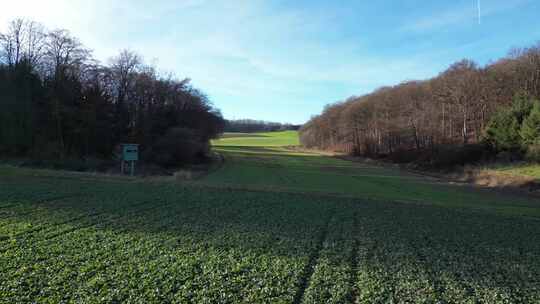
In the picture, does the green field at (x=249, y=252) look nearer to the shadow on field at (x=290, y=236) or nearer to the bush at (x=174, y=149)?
the shadow on field at (x=290, y=236)

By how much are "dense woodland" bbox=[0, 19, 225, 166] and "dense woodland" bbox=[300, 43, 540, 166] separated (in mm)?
32745

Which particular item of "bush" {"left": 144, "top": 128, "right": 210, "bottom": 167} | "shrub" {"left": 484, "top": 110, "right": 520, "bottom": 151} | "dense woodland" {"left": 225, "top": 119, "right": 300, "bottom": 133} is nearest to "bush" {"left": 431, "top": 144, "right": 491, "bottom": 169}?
"shrub" {"left": 484, "top": 110, "right": 520, "bottom": 151}

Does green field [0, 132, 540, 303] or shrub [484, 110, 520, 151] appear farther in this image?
shrub [484, 110, 520, 151]

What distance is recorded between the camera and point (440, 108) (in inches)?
1992

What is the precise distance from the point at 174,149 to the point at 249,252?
33.7m

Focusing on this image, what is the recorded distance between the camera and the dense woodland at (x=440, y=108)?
139ft

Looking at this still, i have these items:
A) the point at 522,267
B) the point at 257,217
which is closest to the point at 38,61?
the point at 257,217

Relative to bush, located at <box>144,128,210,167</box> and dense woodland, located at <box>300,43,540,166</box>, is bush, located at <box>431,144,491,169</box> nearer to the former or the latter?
dense woodland, located at <box>300,43,540,166</box>

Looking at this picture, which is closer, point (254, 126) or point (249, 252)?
point (249, 252)

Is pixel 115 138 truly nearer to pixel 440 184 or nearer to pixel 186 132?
pixel 186 132

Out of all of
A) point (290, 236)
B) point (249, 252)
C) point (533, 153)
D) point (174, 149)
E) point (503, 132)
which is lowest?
point (290, 236)

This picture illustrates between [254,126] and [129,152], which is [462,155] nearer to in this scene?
[129,152]

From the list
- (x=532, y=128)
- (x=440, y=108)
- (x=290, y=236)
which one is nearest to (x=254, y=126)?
(x=440, y=108)

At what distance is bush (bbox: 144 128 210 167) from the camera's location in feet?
129
